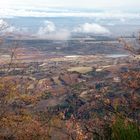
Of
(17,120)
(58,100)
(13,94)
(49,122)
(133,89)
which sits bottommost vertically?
(58,100)

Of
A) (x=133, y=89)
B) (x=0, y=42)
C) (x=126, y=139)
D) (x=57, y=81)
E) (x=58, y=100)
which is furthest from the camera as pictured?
(x=57, y=81)

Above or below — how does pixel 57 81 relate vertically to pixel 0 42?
below

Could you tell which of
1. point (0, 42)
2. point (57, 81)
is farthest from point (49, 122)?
point (57, 81)

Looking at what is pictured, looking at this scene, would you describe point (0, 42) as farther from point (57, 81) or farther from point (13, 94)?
point (57, 81)

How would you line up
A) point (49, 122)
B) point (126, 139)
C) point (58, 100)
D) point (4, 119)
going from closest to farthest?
point (126, 139)
point (4, 119)
point (49, 122)
point (58, 100)

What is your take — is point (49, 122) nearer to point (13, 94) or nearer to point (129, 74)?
point (13, 94)

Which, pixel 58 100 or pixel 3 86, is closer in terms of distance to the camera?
pixel 3 86

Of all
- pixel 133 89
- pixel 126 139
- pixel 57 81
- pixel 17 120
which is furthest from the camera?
pixel 57 81

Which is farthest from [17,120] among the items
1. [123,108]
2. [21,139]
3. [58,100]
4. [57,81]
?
[57,81]

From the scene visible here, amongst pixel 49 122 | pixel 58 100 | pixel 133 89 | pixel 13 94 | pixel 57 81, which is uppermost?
pixel 133 89
